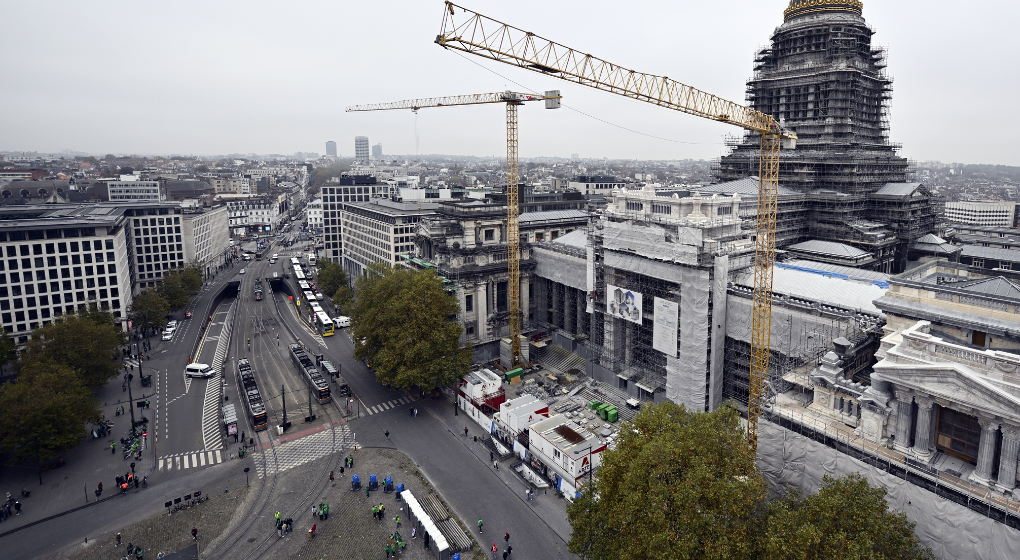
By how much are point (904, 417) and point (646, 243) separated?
104 ft

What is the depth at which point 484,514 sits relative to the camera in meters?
50.7

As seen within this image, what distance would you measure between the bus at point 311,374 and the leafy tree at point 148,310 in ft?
92.1

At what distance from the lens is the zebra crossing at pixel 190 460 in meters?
59.1

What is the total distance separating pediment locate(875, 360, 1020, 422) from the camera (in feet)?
104

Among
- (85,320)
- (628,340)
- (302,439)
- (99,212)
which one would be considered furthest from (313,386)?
(99,212)

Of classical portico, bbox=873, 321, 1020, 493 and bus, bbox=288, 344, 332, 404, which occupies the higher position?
classical portico, bbox=873, 321, 1020, 493

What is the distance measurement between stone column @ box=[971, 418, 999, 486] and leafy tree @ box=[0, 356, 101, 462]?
251ft

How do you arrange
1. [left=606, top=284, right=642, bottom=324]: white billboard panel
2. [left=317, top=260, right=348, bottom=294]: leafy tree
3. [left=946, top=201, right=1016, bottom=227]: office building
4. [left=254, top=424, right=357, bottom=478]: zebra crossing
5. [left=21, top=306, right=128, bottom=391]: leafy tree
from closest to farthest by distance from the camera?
1. [left=254, top=424, right=357, bottom=478]: zebra crossing
2. [left=606, top=284, right=642, bottom=324]: white billboard panel
3. [left=21, top=306, right=128, bottom=391]: leafy tree
4. [left=317, top=260, right=348, bottom=294]: leafy tree
5. [left=946, top=201, right=1016, bottom=227]: office building

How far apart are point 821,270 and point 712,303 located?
21.2 m

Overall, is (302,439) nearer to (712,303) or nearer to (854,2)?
(712,303)

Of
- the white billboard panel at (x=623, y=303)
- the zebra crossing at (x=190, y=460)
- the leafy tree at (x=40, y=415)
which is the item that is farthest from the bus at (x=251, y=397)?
the white billboard panel at (x=623, y=303)

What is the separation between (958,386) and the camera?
3384 centimetres

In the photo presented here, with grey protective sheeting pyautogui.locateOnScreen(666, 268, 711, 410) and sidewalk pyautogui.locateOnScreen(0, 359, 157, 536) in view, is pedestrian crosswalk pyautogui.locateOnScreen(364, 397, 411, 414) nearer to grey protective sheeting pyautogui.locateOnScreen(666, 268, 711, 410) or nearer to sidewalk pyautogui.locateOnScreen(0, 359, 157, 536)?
sidewalk pyautogui.locateOnScreen(0, 359, 157, 536)

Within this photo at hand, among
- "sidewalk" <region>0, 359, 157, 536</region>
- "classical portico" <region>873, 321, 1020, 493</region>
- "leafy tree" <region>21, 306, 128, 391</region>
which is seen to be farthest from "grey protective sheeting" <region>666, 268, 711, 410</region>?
"leafy tree" <region>21, 306, 128, 391</region>
